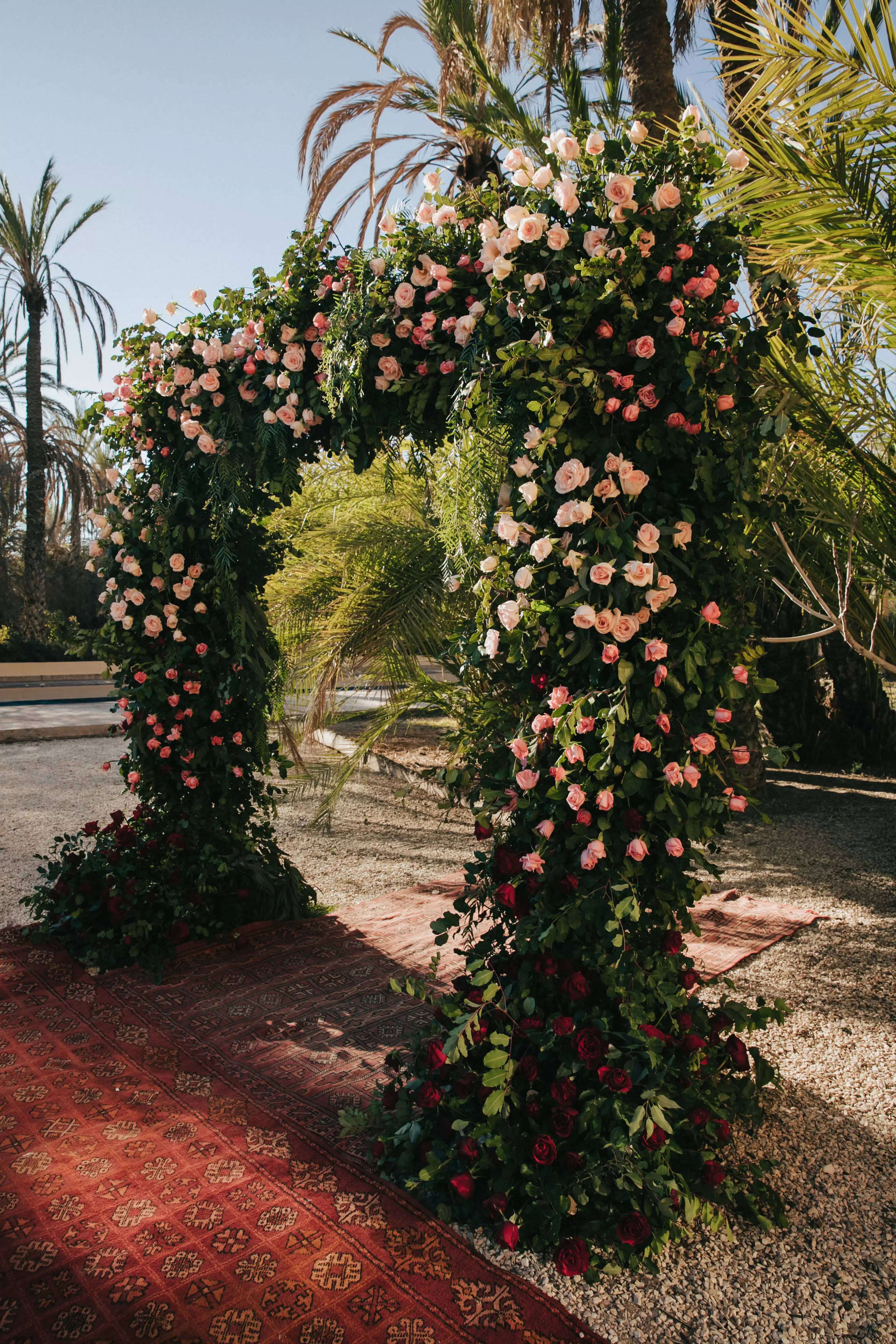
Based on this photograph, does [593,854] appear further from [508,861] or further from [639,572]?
[639,572]

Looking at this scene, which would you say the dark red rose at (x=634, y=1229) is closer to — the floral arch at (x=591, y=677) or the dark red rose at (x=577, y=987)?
the floral arch at (x=591, y=677)

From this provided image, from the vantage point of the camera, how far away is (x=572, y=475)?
2.31 meters

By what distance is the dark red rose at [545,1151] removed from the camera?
2232 mm

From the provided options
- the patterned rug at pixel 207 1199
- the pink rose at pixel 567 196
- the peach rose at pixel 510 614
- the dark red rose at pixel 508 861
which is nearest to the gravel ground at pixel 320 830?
the patterned rug at pixel 207 1199

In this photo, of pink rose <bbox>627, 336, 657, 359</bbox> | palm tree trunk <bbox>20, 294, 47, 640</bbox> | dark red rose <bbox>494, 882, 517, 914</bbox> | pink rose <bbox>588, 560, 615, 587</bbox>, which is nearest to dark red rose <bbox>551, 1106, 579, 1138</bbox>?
dark red rose <bbox>494, 882, 517, 914</bbox>

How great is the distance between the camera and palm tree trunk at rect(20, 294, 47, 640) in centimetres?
1603

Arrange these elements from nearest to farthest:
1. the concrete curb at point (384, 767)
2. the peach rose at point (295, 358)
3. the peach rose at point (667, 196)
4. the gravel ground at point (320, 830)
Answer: the peach rose at point (667, 196) < the peach rose at point (295, 358) < the gravel ground at point (320, 830) < the concrete curb at point (384, 767)

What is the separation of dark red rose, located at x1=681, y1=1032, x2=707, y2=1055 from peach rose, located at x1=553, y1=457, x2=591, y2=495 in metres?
1.55

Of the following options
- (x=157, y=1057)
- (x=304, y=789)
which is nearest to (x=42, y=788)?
(x=304, y=789)

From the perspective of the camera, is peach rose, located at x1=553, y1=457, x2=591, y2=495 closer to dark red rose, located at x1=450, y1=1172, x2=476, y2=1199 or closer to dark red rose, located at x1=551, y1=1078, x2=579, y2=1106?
dark red rose, located at x1=551, y1=1078, x2=579, y2=1106

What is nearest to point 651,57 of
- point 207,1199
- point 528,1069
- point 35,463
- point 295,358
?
point 295,358

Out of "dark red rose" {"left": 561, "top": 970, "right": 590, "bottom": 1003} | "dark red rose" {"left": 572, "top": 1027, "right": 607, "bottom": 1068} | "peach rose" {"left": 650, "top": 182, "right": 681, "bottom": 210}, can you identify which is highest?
"peach rose" {"left": 650, "top": 182, "right": 681, "bottom": 210}

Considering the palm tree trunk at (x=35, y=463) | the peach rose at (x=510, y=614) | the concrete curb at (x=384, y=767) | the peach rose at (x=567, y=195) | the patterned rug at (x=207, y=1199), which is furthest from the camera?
the palm tree trunk at (x=35, y=463)

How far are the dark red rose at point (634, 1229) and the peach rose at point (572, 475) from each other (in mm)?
1805
